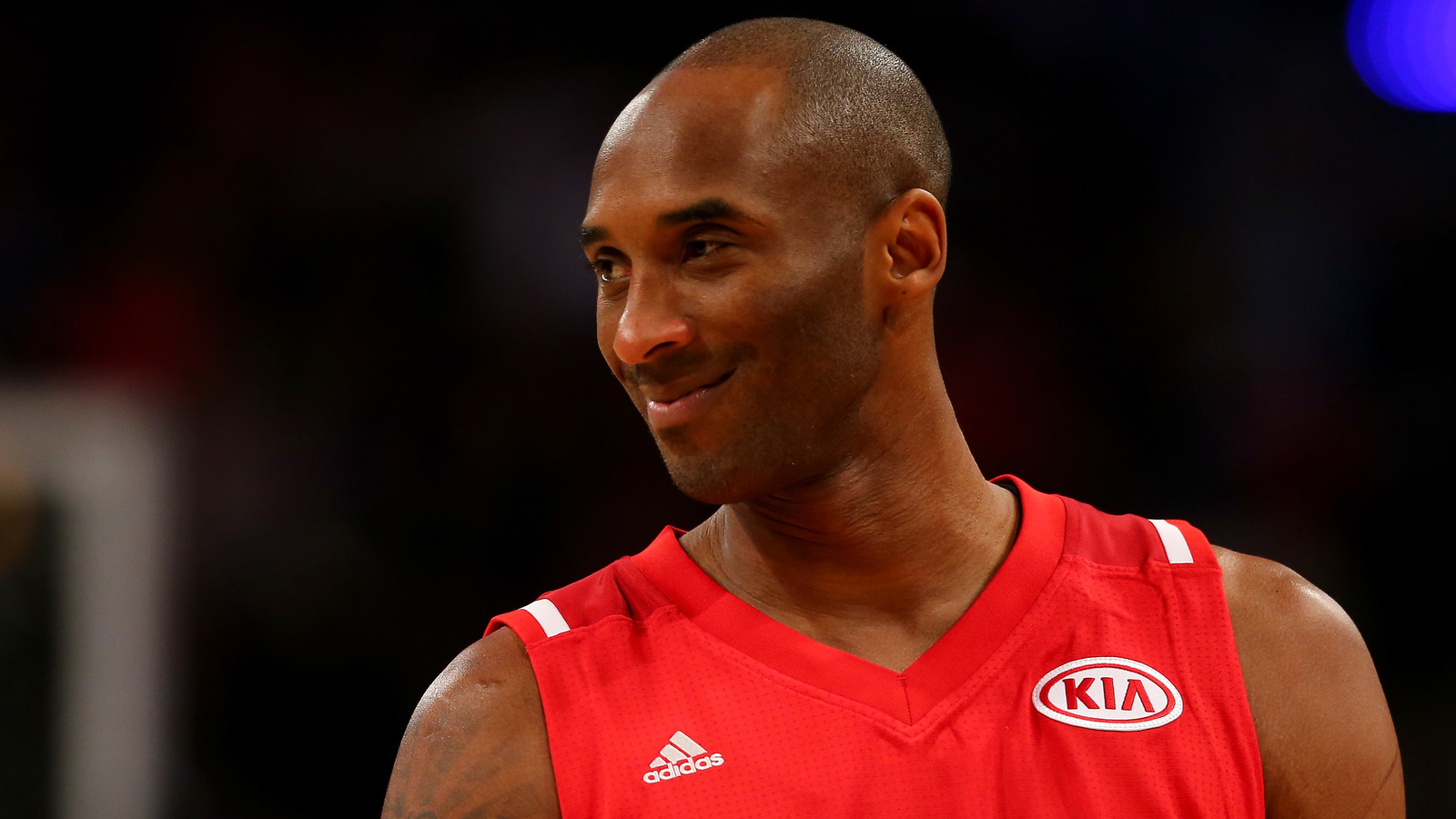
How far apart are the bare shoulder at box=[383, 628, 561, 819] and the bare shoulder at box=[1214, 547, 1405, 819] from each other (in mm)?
864

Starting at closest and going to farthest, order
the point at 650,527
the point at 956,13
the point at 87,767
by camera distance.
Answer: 1. the point at 87,767
2. the point at 650,527
3. the point at 956,13

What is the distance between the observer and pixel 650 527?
423cm

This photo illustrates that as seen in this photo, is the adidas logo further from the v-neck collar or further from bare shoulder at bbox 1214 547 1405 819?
bare shoulder at bbox 1214 547 1405 819

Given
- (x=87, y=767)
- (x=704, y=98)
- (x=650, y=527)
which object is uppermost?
(x=704, y=98)

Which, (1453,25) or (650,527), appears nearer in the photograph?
(650,527)

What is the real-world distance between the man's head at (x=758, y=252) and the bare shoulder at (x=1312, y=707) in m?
0.56

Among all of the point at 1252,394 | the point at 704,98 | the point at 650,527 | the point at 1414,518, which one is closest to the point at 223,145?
the point at 650,527

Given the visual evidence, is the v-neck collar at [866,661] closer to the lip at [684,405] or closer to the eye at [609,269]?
the lip at [684,405]

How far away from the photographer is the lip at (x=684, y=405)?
5.16 ft

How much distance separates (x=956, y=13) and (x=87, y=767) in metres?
3.82

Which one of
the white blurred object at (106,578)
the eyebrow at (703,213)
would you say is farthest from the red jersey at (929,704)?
the white blurred object at (106,578)

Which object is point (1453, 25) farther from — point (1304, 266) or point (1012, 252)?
point (1012, 252)

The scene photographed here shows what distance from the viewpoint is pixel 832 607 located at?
67.5 inches

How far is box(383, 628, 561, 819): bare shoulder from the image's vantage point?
4.99ft
